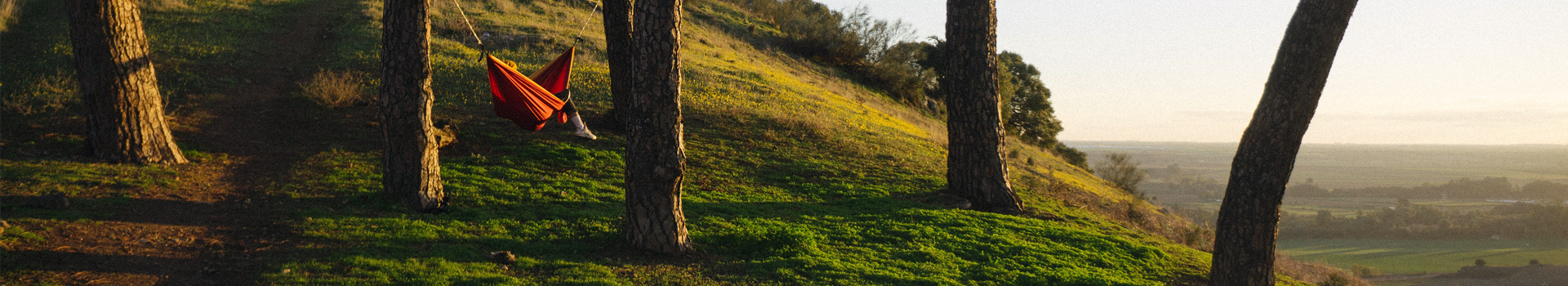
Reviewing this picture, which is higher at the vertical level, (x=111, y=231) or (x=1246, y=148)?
(x=1246, y=148)

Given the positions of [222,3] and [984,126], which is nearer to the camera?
[984,126]

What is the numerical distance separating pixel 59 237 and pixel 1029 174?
15.5m

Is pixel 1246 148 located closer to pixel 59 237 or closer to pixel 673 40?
pixel 673 40

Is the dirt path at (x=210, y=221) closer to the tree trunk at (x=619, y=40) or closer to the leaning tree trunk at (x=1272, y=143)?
the tree trunk at (x=619, y=40)

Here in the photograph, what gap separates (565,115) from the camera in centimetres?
1339

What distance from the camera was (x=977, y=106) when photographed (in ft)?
39.1

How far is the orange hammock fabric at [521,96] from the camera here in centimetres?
1060

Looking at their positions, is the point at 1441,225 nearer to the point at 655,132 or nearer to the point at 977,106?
the point at 977,106

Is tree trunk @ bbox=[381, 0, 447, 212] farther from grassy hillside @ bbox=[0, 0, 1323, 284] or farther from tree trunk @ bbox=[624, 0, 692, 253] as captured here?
tree trunk @ bbox=[624, 0, 692, 253]

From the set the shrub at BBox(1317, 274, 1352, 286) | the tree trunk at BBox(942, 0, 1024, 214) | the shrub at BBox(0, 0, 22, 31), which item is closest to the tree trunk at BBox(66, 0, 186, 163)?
the tree trunk at BBox(942, 0, 1024, 214)

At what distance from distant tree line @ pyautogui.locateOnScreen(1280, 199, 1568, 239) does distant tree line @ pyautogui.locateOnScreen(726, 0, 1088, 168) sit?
25.7 metres

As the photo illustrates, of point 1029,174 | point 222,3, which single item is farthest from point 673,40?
point 222,3

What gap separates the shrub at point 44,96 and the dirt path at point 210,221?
1.83 meters

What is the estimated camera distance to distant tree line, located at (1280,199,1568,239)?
42469mm
